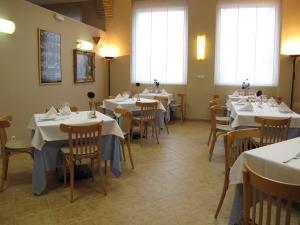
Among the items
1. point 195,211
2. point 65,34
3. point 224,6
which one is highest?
point 224,6

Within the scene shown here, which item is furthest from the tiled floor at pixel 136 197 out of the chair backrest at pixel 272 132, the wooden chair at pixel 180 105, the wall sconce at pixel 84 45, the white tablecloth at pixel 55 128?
the wooden chair at pixel 180 105

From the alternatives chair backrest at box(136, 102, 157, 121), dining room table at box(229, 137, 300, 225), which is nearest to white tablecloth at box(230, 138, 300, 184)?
dining room table at box(229, 137, 300, 225)

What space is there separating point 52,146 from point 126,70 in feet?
18.3

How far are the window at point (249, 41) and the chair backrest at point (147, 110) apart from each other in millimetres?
3383

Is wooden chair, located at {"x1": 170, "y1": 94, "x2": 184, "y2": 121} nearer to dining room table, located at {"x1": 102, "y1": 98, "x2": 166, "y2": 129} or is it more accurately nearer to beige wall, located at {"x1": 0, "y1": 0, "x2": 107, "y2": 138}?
→ dining room table, located at {"x1": 102, "y1": 98, "x2": 166, "y2": 129}

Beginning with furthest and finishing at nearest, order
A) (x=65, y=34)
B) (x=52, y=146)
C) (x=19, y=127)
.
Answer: (x=65, y=34) → (x=19, y=127) → (x=52, y=146)

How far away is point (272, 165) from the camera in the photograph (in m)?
1.94

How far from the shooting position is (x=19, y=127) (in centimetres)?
488

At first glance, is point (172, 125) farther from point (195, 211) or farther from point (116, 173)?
point (195, 211)

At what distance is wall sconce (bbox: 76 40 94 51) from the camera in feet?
22.4

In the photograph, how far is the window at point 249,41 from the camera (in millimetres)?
7566

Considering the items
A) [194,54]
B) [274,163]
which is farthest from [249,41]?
[274,163]

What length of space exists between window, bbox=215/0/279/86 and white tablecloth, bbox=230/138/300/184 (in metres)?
5.79

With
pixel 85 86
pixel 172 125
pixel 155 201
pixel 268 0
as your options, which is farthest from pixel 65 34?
pixel 268 0
